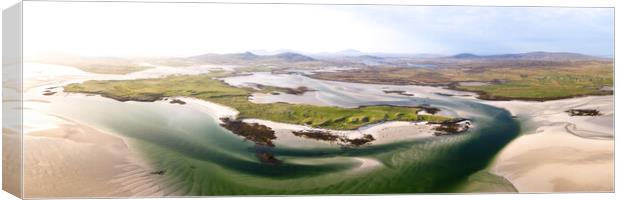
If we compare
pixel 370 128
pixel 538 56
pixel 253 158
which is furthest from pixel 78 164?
pixel 538 56

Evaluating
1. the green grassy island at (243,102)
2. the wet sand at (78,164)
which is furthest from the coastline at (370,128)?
the wet sand at (78,164)

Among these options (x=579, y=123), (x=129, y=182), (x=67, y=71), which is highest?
(x=67, y=71)

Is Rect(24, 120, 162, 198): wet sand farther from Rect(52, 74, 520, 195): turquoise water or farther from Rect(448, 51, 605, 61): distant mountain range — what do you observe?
Rect(448, 51, 605, 61): distant mountain range

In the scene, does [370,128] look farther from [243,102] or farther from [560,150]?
[560,150]

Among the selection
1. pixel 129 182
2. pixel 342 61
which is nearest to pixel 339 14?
pixel 342 61

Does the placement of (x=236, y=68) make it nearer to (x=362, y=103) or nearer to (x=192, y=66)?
(x=192, y=66)

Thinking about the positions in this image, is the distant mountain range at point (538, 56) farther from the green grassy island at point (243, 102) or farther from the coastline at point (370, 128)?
the coastline at point (370, 128)
